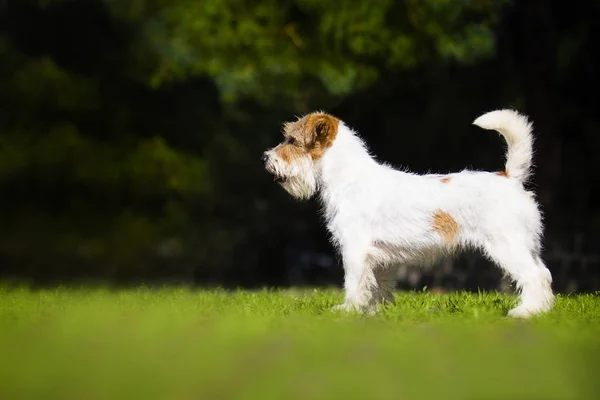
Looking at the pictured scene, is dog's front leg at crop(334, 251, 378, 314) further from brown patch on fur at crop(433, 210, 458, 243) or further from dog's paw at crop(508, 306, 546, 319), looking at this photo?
dog's paw at crop(508, 306, 546, 319)

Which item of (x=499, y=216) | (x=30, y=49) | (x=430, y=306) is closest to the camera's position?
(x=499, y=216)

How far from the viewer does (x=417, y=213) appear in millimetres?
8102

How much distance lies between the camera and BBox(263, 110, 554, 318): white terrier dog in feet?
25.9

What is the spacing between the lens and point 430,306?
899 centimetres

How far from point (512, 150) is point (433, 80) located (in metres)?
11.2

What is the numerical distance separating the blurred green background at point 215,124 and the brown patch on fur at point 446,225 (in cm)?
755

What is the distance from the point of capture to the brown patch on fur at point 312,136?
28.4 ft

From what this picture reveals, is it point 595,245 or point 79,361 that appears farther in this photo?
point 595,245

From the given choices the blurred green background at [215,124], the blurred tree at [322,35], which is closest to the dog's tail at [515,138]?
the blurred tree at [322,35]

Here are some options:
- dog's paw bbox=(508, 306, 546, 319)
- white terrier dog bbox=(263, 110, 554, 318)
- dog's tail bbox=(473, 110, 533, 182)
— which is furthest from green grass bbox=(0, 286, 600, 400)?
dog's tail bbox=(473, 110, 533, 182)

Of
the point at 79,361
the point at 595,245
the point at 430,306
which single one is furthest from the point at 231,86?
the point at 79,361

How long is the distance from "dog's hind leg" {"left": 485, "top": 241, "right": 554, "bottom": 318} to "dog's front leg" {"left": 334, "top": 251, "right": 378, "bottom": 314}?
1090mm

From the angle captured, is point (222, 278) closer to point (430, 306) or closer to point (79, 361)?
point (430, 306)

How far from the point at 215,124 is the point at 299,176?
42.5ft
